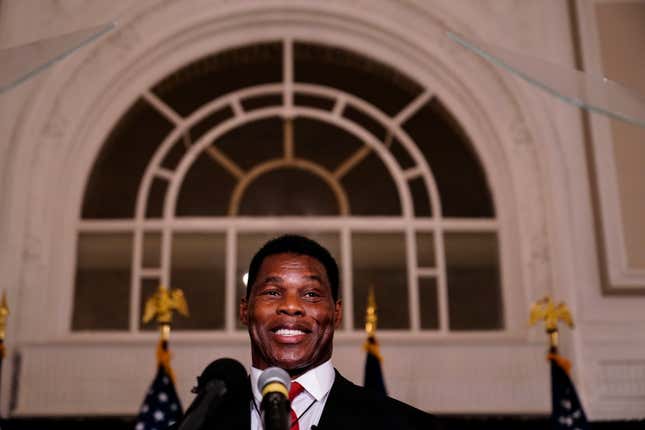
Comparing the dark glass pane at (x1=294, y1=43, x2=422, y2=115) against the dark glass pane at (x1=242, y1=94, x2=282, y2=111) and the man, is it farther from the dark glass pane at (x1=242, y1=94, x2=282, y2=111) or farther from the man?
the man

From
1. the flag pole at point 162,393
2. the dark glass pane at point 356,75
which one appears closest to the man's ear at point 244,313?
the flag pole at point 162,393

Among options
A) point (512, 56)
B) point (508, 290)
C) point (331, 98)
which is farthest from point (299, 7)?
point (512, 56)

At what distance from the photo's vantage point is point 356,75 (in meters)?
7.96

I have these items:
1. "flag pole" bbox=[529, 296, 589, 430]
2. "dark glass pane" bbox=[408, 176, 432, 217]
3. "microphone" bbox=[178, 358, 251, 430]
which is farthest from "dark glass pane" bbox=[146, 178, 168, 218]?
"microphone" bbox=[178, 358, 251, 430]

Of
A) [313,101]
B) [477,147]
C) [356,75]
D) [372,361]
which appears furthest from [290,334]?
[356,75]

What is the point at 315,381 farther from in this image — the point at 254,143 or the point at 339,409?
the point at 254,143

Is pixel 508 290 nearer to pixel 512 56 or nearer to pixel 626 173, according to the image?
pixel 626 173

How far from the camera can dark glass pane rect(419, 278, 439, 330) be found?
7.00m

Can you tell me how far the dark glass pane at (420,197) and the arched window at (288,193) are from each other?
0.01 metres

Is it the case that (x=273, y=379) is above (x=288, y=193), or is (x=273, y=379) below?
below

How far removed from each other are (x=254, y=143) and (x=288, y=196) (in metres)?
0.62

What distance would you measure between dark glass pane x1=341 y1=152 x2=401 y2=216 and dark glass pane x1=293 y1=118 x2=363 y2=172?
0.18 meters

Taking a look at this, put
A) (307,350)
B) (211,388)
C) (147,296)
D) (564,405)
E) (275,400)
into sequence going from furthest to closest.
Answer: (147,296), (564,405), (307,350), (211,388), (275,400)

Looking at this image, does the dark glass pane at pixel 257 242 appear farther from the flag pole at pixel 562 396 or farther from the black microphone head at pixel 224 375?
the black microphone head at pixel 224 375
